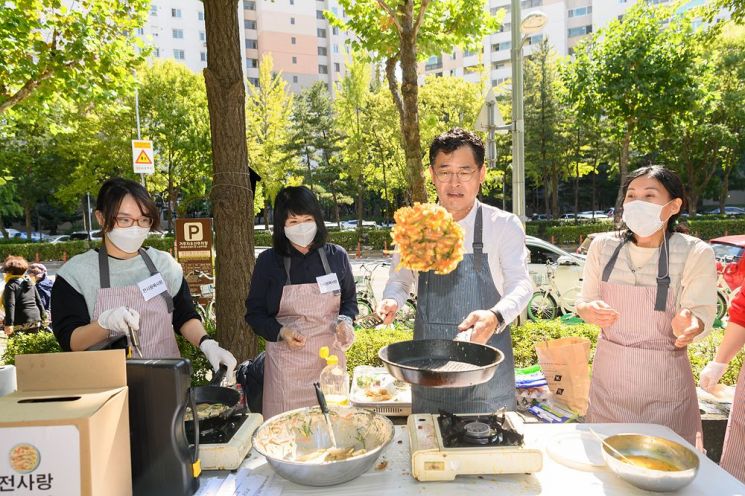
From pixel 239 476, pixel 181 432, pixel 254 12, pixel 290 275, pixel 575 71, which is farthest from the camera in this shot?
pixel 254 12

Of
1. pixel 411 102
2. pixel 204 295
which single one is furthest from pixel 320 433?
pixel 204 295

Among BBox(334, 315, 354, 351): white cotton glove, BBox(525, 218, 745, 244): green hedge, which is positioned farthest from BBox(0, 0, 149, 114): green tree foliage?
BBox(525, 218, 745, 244): green hedge

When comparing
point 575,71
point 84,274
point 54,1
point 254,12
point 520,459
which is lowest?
point 520,459

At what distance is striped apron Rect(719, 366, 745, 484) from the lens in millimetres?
2082

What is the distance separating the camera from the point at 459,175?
2.29 meters

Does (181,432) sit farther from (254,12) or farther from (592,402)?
(254,12)

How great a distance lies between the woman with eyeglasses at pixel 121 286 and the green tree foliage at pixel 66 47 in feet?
17.2

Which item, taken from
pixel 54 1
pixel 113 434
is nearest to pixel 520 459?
pixel 113 434

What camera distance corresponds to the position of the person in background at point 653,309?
7.48 ft

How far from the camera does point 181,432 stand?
1.48m

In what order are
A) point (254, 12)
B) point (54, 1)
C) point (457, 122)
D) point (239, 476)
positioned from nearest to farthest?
1. point (239, 476)
2. point (54, 1)
3. point (457, 122)
4. point (254, 12)

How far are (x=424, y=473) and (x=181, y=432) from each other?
0.78 metres

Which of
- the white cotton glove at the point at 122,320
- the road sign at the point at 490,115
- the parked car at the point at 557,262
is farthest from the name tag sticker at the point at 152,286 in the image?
the parked car at the point at 557,262

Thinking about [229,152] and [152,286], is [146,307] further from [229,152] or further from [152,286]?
[229,152]
